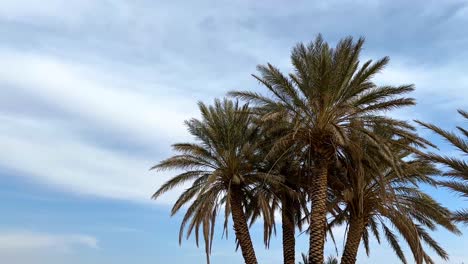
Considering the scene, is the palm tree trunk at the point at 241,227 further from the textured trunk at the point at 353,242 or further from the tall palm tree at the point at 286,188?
the textured trunk at the point at 353,242

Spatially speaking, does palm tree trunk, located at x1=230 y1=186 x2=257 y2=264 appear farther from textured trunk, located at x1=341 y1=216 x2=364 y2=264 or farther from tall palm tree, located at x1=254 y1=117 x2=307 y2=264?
textured trunk, located at x1=341 y1=216 x2=364 y2=264

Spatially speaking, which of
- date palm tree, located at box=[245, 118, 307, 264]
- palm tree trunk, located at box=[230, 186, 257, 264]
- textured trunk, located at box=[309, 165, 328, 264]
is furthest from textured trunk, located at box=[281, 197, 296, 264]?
textured trunk, located at box=[309, 165, 328, 264]

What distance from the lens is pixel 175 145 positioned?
27969 mm

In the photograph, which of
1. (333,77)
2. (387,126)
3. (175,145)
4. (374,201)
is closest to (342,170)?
(374,201)

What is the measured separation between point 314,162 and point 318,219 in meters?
2.65

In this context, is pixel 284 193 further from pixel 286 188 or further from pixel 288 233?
pixel 288 233

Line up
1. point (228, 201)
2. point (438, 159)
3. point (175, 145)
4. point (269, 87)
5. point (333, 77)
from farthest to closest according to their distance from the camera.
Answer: point (175, 145) → point (228, 201) → point (269, 87) → point (333, 77) → point (438, 159)

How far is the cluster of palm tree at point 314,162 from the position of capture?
22969 mm

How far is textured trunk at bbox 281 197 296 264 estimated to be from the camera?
94.1 ft

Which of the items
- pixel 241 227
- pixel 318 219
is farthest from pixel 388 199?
pixel 241 227

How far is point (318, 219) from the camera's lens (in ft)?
80.2

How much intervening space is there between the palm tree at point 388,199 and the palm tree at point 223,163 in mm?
4325

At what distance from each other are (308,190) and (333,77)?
7786mm

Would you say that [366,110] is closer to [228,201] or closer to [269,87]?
[269,87]
